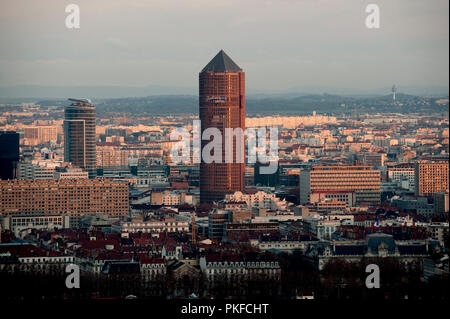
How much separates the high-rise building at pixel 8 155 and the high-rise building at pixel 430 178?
16.7 metres

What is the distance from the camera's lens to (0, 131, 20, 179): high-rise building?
7209 cm

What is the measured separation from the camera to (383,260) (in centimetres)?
4172

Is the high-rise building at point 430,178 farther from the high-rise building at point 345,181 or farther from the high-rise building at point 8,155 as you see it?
the high-rise building at point 8,155

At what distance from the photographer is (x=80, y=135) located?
276ft

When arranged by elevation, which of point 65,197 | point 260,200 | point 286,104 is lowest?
point 260,200

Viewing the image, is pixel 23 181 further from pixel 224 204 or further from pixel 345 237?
pixel 345 237

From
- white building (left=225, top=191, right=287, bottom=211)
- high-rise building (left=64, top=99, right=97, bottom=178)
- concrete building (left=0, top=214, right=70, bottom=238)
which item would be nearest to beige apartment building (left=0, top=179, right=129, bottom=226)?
concrete building (left=0, top=214, right=70, bottom=238)

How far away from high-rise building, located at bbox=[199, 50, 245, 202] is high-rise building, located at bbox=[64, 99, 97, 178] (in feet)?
44.5

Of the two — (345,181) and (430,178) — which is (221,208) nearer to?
(345,181)

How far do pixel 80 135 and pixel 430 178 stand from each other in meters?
20.3

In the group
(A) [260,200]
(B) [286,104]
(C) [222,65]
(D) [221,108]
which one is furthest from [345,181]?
(B) [286,104]

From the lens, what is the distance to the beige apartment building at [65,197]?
61656 millimetres
